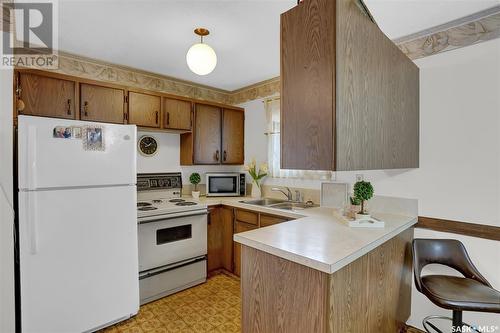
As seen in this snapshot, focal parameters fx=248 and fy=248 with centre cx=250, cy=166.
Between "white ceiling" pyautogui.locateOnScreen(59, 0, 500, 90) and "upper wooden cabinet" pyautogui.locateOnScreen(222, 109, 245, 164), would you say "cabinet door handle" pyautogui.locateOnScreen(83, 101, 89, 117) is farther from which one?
"upper wooden cabinet" pyautogui.locateOnScreen(222, 109, 245, 164)

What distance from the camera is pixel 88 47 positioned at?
7.75ft

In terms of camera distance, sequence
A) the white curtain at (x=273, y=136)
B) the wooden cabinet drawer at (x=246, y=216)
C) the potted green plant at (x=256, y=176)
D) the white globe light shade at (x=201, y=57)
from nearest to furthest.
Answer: the white globe light shade at (x=201, y=57) → the wooden cabinet drawer at (x=246, y=216) → the white curtain at (x=273, y=136) → the potted green plant at (x=256, y=176)

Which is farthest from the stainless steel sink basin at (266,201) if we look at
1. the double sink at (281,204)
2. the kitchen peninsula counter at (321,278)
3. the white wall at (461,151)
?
the white wall at (461,151)

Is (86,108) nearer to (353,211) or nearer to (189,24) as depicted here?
(189,24)

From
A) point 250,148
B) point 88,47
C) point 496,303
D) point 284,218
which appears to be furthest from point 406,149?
point 88,47

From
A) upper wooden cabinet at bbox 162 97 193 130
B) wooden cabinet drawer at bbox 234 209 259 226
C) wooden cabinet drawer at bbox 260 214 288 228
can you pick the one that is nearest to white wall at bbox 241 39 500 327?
wooden cabinet drawer at bbox 260 214 288 228

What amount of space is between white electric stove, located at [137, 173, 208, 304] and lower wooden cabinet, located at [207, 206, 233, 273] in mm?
120

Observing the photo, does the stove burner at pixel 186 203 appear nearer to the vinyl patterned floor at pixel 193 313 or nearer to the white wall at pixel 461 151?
the vinyl patterned floor at pixel 193 313

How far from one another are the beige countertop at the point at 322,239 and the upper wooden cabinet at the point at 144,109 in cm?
191

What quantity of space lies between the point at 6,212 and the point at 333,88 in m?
2.16

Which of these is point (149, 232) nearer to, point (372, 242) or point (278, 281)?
point (278, 281)

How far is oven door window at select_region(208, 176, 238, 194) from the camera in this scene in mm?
3396

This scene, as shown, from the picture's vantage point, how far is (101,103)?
248 cm

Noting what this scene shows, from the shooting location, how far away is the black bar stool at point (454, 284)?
1.40 m
